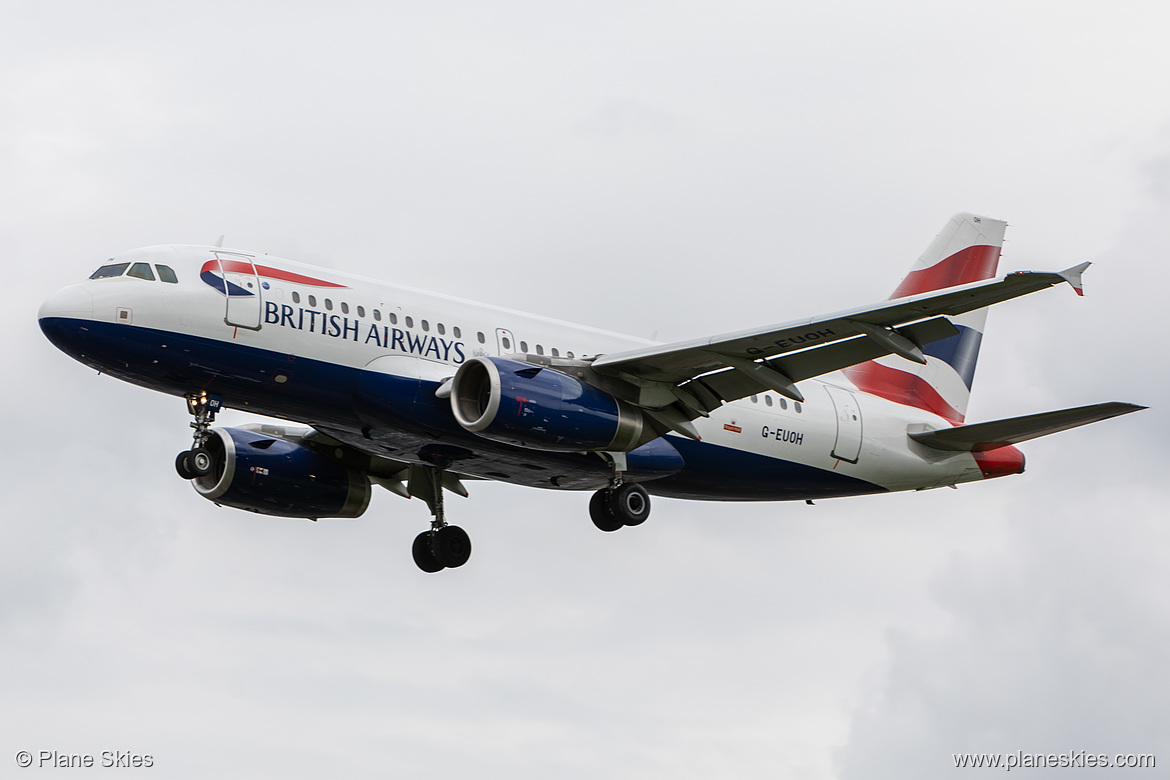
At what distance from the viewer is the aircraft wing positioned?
25125mm

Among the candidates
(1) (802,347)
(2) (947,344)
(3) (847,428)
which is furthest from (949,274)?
(1) (802,347)

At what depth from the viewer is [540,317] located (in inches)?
1249

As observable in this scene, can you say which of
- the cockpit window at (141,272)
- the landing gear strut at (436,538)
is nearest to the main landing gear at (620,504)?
the landing gear strut at (436,538)

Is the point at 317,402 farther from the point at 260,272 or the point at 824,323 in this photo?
the point at 824,323

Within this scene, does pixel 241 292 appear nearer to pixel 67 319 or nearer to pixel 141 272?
pixel 141 272

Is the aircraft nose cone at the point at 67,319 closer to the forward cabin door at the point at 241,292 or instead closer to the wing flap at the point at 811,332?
the forward cabin door at the point at 241,292

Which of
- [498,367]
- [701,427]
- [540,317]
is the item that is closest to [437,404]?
[498,367]

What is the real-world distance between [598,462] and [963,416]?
11.3 meters

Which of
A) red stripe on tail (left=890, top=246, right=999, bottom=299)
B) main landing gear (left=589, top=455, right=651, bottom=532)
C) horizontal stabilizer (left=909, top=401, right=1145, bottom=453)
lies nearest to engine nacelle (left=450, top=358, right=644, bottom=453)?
main landing gear (left=589, top=455, right=651, bottom=532)

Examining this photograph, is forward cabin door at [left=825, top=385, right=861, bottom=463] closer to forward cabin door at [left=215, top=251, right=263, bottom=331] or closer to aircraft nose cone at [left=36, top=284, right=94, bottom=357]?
forward cabin door at [left=215, top=251, right=263, bottom=331]

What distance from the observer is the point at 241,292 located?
2789 centimetres

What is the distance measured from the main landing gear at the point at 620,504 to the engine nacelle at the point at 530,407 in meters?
1.91

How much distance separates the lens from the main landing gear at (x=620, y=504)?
3108cm

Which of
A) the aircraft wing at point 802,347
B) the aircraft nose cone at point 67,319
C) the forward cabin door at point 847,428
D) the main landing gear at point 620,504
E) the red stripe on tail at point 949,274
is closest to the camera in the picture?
the aircraft wing at point 802,347
